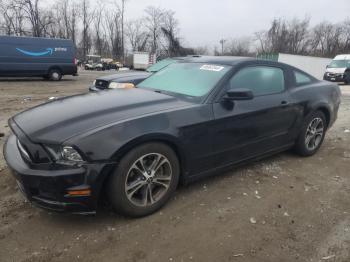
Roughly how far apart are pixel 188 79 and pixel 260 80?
3.04 ft

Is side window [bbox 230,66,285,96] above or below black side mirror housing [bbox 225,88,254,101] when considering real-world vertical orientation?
above

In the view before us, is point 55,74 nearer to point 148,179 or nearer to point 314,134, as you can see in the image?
point 314,134

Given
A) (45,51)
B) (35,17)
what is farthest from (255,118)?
(35,17)

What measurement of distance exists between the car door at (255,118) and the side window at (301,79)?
278mm

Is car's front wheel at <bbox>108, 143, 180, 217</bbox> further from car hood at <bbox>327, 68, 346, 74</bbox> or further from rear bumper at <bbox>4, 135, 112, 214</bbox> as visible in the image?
car hood at <bbox>327, 68, 346, 74</bbox>

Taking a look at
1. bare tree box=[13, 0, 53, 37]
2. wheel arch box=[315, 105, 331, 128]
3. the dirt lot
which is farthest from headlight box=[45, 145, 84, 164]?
bare tree box=[13, 0, 53, 37]

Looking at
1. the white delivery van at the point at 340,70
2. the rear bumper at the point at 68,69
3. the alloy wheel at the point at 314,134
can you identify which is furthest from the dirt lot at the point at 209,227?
the white delivery van at the point at 340,70

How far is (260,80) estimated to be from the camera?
13.8ft

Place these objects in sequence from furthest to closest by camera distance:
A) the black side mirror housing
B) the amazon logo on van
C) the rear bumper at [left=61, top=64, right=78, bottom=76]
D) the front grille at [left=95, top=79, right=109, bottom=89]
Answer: the rear bumper at [left=61, top=64, right=78, bottom=76], the amazon logo on van, the front grille at [left=95, top=79, right=109, bottom=89], the black side mirror housing

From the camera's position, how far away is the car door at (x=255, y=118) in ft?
11.9

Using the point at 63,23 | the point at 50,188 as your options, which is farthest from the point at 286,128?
the point at 63,23

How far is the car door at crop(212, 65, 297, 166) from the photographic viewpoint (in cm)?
362

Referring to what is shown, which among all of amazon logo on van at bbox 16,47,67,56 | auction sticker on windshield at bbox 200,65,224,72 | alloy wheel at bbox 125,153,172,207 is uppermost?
amazon logo on van at bbox 16,47,67,56

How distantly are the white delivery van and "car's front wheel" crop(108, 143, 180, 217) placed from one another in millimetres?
21046
